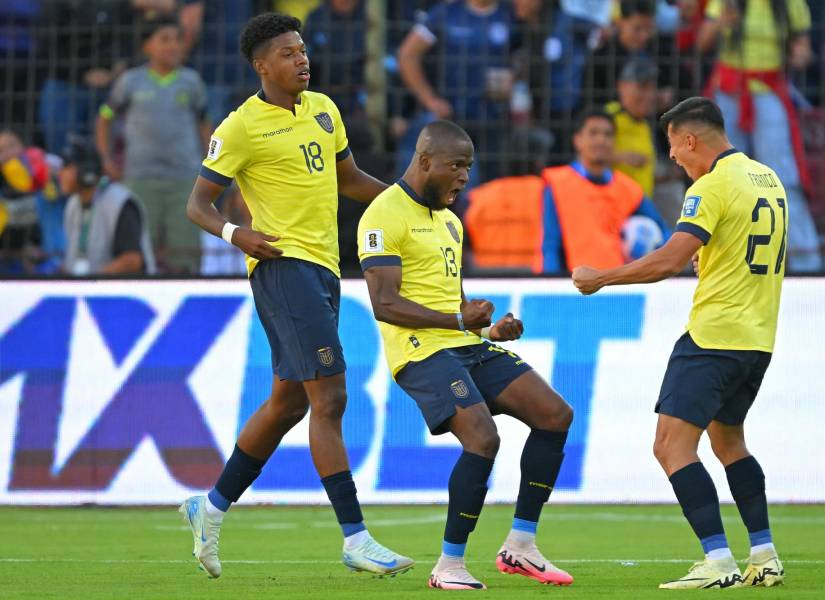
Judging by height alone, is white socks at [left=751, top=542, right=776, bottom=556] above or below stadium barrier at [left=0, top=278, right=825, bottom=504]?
above

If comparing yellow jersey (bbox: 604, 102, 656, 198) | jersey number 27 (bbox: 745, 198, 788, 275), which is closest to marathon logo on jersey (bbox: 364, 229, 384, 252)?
jersey number 27 (bbox: 745, 198, 788, 275)

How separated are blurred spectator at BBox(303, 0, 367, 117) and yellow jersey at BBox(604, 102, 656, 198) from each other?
2.30m

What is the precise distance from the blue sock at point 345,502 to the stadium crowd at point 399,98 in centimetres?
600

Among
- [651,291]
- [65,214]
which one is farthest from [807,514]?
[65,214]

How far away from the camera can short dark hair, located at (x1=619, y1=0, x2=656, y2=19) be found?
46.5 ft

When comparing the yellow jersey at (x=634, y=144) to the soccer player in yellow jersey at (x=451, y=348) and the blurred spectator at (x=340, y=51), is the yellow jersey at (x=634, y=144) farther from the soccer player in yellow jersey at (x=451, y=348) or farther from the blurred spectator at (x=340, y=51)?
the soccer player in yellow jersey at (x=451, y=348)

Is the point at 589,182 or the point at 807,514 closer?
the point at 807,514

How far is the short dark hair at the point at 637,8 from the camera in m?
14.2

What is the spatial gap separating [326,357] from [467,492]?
97 centimetres

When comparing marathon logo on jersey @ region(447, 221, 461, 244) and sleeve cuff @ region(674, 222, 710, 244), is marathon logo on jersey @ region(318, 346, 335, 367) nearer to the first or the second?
marathon logo on jersey @ region(447, 221, 461, 244)

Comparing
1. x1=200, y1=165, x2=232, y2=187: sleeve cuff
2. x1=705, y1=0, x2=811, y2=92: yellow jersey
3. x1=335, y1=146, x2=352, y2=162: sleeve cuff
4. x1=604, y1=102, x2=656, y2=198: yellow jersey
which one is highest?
x1=705, y1=0, x2=811, y2=92: yellow jersey

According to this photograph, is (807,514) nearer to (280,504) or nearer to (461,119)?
(280,504)

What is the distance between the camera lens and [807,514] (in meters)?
10.8

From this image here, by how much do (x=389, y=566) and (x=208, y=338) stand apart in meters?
5.19
